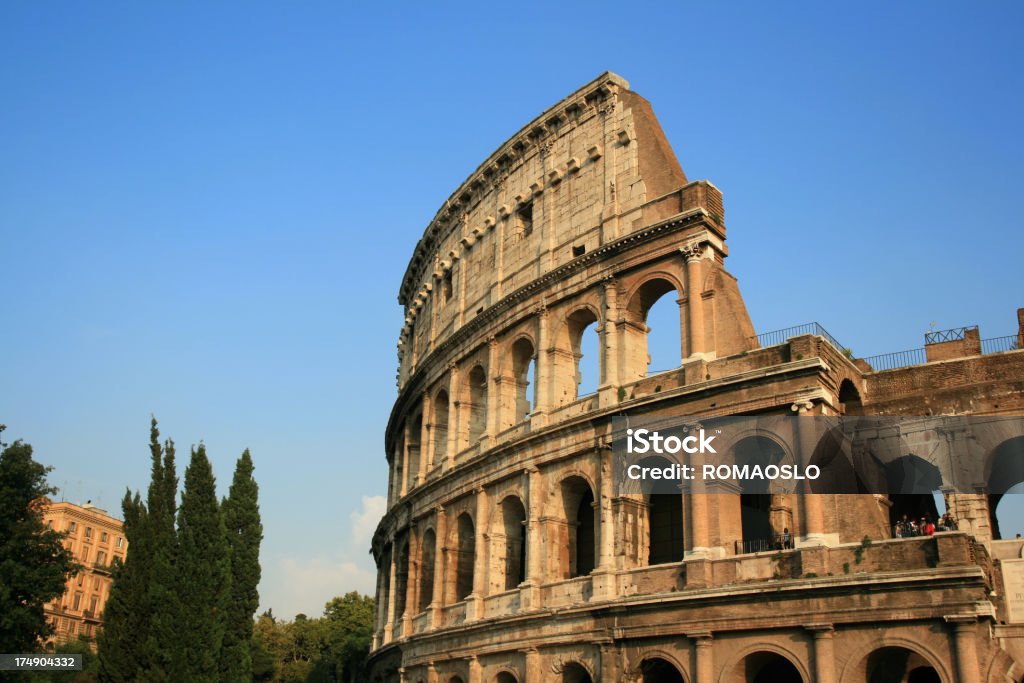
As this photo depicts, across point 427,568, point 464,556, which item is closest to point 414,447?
point 427,568

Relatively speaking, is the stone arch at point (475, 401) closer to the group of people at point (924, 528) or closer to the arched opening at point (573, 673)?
the arched opening at point (573, 673)

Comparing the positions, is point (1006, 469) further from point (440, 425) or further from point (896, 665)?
point (440, 425)

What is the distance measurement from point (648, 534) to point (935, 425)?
23.5ft

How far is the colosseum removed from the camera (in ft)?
65.5

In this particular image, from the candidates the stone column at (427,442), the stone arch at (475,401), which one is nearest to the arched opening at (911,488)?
the stone arch at (475,401)

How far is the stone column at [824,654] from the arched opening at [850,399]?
5.86 metres

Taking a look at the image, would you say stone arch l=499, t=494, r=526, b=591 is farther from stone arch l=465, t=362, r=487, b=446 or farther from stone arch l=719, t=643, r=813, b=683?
stone arch l=719, t=643, r=813, b=683

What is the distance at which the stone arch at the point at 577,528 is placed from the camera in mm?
26203

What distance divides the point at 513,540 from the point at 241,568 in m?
13.3

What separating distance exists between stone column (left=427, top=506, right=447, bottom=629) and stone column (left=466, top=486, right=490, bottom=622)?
70.0 inches

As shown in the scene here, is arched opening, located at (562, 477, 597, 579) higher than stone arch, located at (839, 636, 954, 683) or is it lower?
higher

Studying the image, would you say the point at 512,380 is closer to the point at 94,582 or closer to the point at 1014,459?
the point at 1014,459

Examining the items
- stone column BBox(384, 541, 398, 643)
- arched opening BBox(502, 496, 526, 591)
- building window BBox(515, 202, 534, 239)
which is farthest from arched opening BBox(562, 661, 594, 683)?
building window BBox(515, 202, 534, 239)

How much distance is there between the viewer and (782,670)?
22562mm
